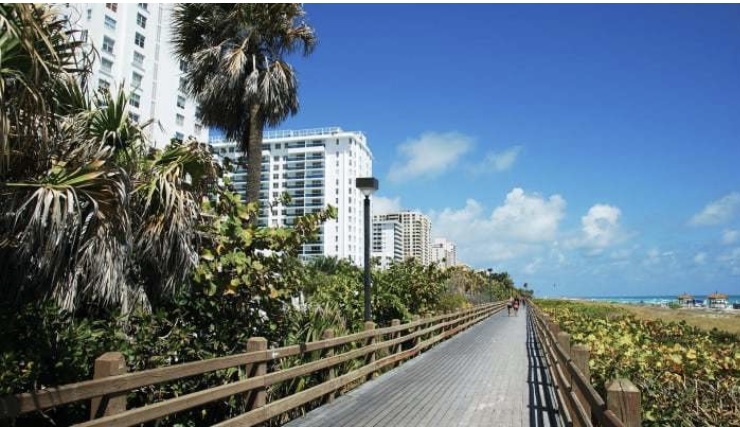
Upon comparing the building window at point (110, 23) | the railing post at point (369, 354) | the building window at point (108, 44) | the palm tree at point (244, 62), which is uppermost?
the building window at point (110, 23)

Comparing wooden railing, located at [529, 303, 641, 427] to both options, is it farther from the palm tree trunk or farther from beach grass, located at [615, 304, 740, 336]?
beach grass, located at [615, 304, 740, 336]

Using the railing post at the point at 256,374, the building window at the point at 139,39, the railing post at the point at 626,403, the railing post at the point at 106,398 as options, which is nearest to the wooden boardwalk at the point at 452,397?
the railing post at the point at 256,374

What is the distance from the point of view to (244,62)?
49.7 ft

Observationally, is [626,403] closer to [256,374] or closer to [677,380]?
[677,380]

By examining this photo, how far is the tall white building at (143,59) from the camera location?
52.2 metres

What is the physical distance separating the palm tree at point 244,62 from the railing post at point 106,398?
1123cm

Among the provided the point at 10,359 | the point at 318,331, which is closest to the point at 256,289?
the point at 318,331

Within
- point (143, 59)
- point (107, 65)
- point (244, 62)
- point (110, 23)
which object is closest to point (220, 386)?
point (244, 62)

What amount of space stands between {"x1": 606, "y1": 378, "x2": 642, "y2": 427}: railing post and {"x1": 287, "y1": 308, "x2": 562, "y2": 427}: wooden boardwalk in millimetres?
3810

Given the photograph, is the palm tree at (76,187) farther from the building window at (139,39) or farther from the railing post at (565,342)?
the building window at (139,39)

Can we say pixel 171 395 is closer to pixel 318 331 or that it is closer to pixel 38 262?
pixel 38 262

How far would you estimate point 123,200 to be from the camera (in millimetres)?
4883

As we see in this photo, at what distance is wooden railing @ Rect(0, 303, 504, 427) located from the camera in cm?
333

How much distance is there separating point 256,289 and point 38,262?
259 cm
